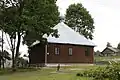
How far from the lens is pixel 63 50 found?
4928 centimetres

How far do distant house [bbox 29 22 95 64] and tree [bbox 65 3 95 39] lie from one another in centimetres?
2455

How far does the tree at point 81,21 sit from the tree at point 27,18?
36819 millimetres

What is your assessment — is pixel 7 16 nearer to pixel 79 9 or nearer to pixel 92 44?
pixel 92 44

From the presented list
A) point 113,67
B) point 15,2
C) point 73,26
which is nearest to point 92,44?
point 15,2

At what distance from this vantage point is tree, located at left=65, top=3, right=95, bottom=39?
7769 centimetres

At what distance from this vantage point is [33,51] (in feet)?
171

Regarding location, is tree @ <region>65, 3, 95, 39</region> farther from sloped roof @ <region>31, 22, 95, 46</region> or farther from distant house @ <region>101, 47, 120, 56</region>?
distant house @ <region>101, 47, 120, 56</region>

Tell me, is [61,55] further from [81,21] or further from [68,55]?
[81,21]

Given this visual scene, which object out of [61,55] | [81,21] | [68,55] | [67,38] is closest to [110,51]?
[81,21]

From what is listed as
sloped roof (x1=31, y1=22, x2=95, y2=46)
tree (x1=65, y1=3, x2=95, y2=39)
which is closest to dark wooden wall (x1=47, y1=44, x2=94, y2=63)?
sloped roof (x1=31, y1=22, x2=95, y2=46)

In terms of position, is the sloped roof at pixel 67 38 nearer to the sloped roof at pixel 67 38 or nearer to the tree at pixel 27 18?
the sloped roof at pixel 67 38

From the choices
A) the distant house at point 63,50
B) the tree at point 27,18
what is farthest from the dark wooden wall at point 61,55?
the tree at point 27,18

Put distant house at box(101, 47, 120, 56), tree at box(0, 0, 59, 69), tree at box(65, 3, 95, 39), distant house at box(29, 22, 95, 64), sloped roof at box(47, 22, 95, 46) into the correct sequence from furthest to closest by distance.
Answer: distant house at box(101, 47, 120, 56) < tree at box(65, 3, 95, 39) < sloped roof at box(47, 22, 95, 46) < distant house at box(29, 22, 95, 64) < tree at box(0, 0, 59, 69)

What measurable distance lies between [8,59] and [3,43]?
9.80ft
